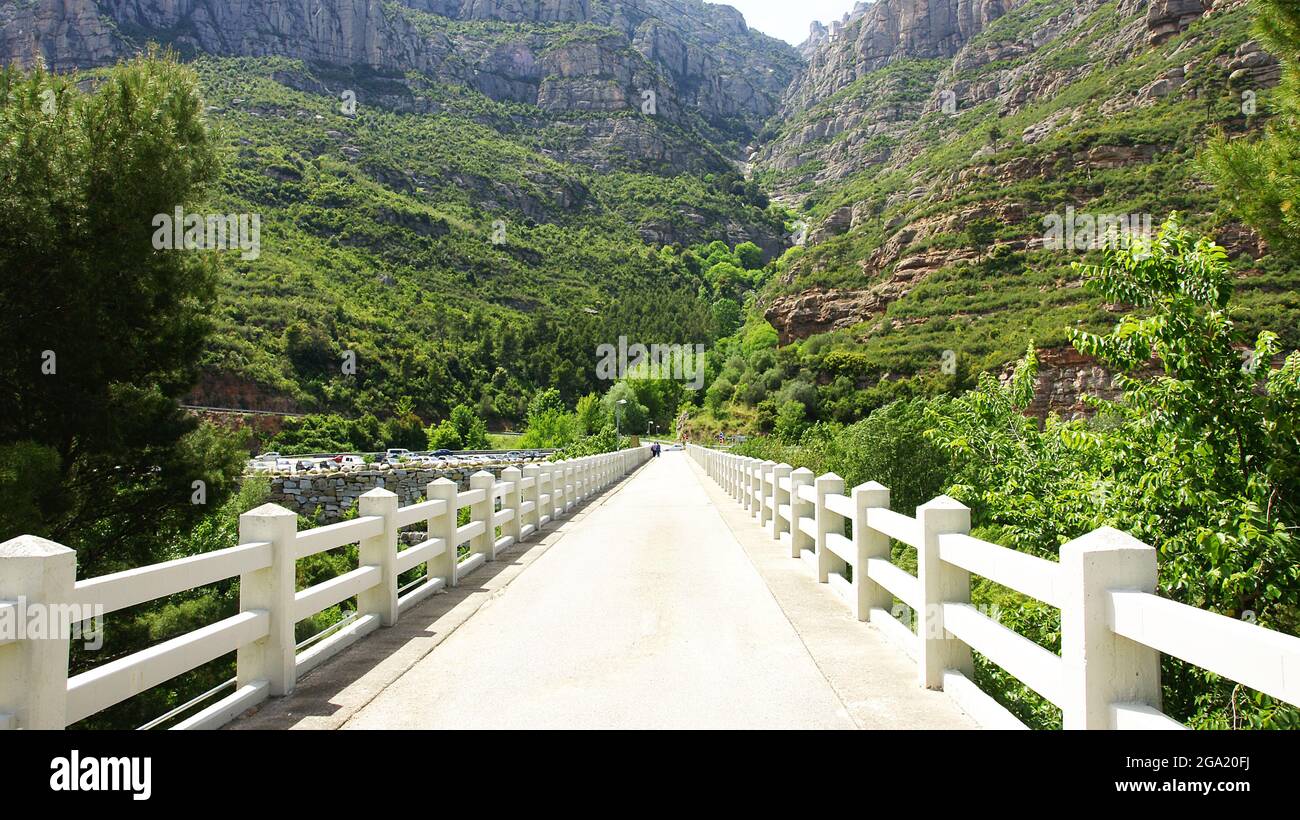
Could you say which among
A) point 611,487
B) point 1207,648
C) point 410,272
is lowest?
point 611,487

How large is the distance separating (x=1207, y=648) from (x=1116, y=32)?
129444 millimetres

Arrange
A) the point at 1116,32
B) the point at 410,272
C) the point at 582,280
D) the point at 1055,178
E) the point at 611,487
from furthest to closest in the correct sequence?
the point at 582,280
the point at 410,272
the point at 1116,32
the point at 1055,178
the point at 611,487

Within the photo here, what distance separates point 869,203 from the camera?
146 metres

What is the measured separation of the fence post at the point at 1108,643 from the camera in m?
3.05

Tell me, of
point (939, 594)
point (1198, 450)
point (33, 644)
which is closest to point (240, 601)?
point (33, 644)

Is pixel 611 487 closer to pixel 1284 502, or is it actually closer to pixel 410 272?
pixel 1284 502

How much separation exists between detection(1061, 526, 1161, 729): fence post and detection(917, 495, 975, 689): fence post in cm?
175

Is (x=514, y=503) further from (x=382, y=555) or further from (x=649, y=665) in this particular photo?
(x=649, y=665)

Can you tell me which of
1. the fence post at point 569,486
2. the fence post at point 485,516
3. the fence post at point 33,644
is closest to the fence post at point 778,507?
the fence post at point 485,516

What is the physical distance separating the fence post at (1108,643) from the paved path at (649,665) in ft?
4.16

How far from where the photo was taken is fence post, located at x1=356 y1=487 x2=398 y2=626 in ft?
22.3

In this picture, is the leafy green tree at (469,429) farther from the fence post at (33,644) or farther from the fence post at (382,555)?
the fence post at (33,644)

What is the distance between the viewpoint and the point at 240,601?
5.04 meters

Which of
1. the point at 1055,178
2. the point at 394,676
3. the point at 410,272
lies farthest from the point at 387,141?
the point at 394,676
